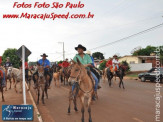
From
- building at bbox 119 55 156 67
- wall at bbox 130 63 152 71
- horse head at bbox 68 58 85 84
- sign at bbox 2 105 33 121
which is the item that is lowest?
sign at bbox 2 105 33 121

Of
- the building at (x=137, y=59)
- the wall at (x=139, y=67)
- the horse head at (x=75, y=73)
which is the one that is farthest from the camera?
the building at (x=137, y=59)

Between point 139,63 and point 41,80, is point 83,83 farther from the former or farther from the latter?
point 139,63

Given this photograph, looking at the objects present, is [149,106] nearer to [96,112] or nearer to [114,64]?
[96,112]

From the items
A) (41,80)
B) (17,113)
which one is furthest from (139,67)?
(17,113)

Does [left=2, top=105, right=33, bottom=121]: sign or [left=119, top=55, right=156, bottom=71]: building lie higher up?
[left=119, top=55, right=156, bottom=71]: building

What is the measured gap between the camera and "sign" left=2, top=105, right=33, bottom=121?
640 cm

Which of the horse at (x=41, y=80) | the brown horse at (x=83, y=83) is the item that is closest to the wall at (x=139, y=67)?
the horse at (x=41, y=80)

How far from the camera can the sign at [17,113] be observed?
6402 mm

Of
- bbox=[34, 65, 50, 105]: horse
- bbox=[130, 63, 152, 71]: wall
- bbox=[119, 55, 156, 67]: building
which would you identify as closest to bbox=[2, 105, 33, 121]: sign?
bbox=[34, 65, 50, 105]: horse

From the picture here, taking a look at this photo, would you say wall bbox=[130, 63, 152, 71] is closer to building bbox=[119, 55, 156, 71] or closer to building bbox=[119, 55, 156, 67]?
building bbox=[119, 55, 156, 71]

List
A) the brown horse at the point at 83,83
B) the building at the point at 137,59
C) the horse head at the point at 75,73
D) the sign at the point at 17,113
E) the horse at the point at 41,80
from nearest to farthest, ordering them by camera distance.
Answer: the horse head at the point at 75,73, the brown horse at the point at 83,83, the sign at the point at 17,113, the horse at the point at 41,80, the building at the point at 137,59

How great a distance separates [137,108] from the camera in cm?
838

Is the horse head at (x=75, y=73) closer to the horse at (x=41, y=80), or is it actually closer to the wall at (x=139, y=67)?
the horse at (x=41, y=80)

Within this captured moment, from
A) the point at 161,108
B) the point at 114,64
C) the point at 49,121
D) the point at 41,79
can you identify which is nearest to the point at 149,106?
the point at 161,108
